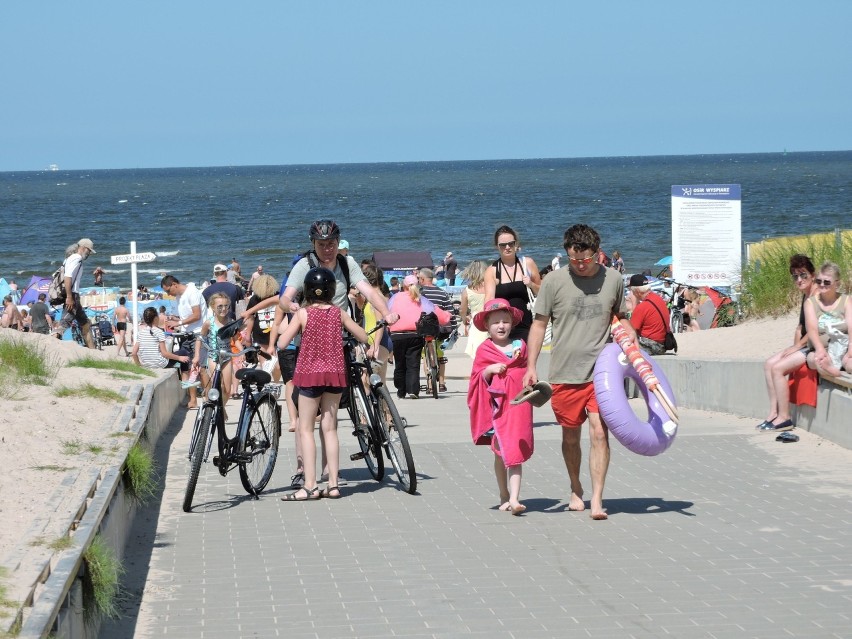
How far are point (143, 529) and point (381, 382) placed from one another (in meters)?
1.95

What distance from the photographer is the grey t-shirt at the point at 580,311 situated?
7.91 meters

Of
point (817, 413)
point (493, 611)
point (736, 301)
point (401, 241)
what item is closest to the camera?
point (493, 611)

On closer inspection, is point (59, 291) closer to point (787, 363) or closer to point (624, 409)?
point (787, 363)

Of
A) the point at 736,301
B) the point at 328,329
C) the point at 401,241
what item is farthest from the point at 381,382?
the point at 401,241

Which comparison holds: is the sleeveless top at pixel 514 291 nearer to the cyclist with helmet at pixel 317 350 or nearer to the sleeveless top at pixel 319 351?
the cyclist with helmet at pixel 317 350

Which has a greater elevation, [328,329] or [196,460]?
[328,329]

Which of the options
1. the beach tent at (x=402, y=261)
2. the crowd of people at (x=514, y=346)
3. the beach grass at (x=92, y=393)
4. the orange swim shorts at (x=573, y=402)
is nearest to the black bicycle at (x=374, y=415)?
the crowd of people at (x=514, y=346)

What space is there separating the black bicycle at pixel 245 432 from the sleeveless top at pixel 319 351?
33 cm

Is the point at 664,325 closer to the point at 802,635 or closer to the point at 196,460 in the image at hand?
the point at 196,460

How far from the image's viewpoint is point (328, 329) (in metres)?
8.62

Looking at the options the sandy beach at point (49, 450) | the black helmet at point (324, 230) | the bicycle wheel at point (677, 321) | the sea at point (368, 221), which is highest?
the black helmet at point (324, 230)

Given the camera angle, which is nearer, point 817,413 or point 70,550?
point 70,550

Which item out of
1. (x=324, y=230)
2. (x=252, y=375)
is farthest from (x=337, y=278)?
(x=252, y=375)

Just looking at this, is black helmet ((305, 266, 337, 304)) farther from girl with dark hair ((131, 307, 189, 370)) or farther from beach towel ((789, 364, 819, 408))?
girl with dark hair ((131, 307, 189, 370))
